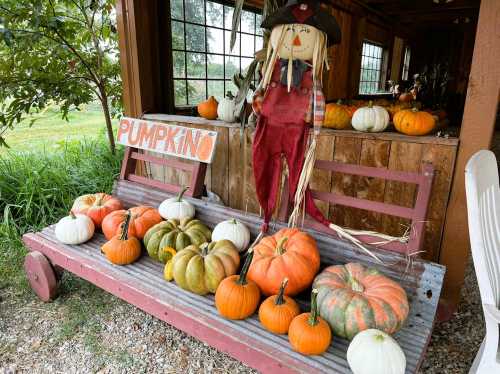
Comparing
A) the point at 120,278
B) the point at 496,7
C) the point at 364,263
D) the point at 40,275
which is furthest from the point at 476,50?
the point at 40,275

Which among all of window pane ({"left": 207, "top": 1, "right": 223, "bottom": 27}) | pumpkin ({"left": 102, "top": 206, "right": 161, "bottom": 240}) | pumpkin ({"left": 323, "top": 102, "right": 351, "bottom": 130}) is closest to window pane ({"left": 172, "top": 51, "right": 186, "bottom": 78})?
window pane ({"left": 207, "top": 1, "right": 223, "bottom": 27})

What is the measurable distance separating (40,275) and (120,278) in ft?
2.41

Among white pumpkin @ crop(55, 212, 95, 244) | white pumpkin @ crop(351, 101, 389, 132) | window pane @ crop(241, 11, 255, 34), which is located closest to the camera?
white pumpkin @ crop(55, 212, 95, 244)

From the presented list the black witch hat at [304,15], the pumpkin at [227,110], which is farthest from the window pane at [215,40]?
the black witch hat at [304,15]

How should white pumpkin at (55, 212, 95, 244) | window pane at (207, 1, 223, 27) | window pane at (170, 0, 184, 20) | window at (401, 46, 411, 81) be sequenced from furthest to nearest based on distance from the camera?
window at (401, 46, 411, 81), window pane at (207, 1, 223, 27), window pane at (170, 0, 184, 20), white pumpkin at (55, 212, 95, 244)

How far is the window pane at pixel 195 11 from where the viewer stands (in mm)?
3420

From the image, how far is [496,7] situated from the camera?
5.53 feet

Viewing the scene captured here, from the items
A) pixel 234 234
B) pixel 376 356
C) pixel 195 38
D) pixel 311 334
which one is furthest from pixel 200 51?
pixel 376 356

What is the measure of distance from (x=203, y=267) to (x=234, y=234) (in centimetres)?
33

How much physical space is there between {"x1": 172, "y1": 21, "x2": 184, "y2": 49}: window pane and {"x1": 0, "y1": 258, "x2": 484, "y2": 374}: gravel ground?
2.28 metres

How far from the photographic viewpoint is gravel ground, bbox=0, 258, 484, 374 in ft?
5.80

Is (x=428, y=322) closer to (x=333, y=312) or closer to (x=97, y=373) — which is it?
(x=333, y=312)

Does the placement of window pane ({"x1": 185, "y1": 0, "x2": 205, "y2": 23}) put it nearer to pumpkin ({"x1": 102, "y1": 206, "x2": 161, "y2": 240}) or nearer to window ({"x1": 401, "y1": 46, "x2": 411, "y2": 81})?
pumpkin ({"x1": 102, "y1": 206, "x2": 161, "y2": 240})

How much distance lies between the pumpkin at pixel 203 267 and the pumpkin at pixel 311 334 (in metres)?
0.42
